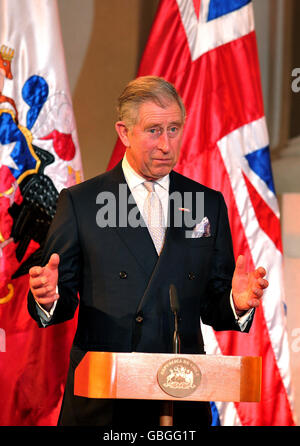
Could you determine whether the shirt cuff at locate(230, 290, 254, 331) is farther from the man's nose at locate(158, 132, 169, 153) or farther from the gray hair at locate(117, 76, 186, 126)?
the gray hair at locate(117, 76, 186, 126)

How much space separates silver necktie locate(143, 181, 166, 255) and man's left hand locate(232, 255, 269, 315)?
290 mm

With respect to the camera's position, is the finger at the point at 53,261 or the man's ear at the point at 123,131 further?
the man's ear at the point at 123,131

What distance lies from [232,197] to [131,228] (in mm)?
1076

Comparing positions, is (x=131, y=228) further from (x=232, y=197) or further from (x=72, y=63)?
(x=72, y=63)

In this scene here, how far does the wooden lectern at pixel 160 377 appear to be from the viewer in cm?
134

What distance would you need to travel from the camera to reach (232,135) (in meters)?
2.93

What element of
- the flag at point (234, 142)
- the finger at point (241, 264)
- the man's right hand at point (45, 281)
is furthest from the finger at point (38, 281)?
the flag at point (234, 142)

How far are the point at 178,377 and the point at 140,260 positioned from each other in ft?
1.87

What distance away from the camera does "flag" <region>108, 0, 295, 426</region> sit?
9.36 feet

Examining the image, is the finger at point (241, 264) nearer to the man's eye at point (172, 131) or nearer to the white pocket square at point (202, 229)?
the white pocket square at point (202, 229)

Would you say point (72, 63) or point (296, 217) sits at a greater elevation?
point (72, 63)

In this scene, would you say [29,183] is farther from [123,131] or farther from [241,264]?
[241,264]

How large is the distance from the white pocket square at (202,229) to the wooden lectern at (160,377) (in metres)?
0.65
